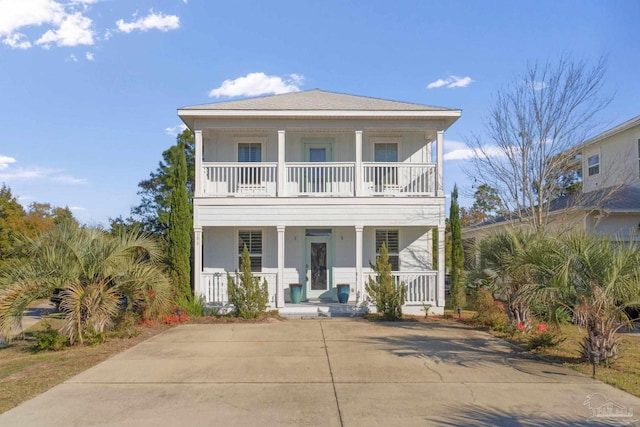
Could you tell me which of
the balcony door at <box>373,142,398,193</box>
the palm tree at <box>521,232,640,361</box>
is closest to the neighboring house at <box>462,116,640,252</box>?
the balcony door at <box>373,142,398,193</box>

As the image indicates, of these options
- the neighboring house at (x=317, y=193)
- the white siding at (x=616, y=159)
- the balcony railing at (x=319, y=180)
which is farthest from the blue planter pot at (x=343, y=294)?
the white siding at (x=616, y=159)

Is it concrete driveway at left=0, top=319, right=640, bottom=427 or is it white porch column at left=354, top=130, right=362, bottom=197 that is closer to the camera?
concrete driveway at left=0, top=319, right=640, bottom=427

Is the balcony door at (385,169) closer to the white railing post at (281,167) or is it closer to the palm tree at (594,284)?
the white railing post at (281,167)

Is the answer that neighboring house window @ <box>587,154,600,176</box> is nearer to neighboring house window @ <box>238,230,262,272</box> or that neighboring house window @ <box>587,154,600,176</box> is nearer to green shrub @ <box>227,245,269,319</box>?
neighboring house window @ <box>238,230,262,272</box>

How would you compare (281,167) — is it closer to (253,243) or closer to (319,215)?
(319,215)

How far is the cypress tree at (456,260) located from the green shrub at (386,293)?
1671 mm

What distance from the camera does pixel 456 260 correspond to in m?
14.4

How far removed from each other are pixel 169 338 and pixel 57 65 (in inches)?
558

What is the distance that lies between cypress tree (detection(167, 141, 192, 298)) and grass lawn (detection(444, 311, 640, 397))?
844 cm

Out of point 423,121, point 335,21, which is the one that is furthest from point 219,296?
point 335,21

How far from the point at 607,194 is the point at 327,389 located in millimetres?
12421

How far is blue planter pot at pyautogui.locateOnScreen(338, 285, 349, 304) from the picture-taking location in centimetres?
1419

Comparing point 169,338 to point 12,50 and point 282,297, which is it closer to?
point 282,297

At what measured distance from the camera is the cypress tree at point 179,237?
13.4 metres
